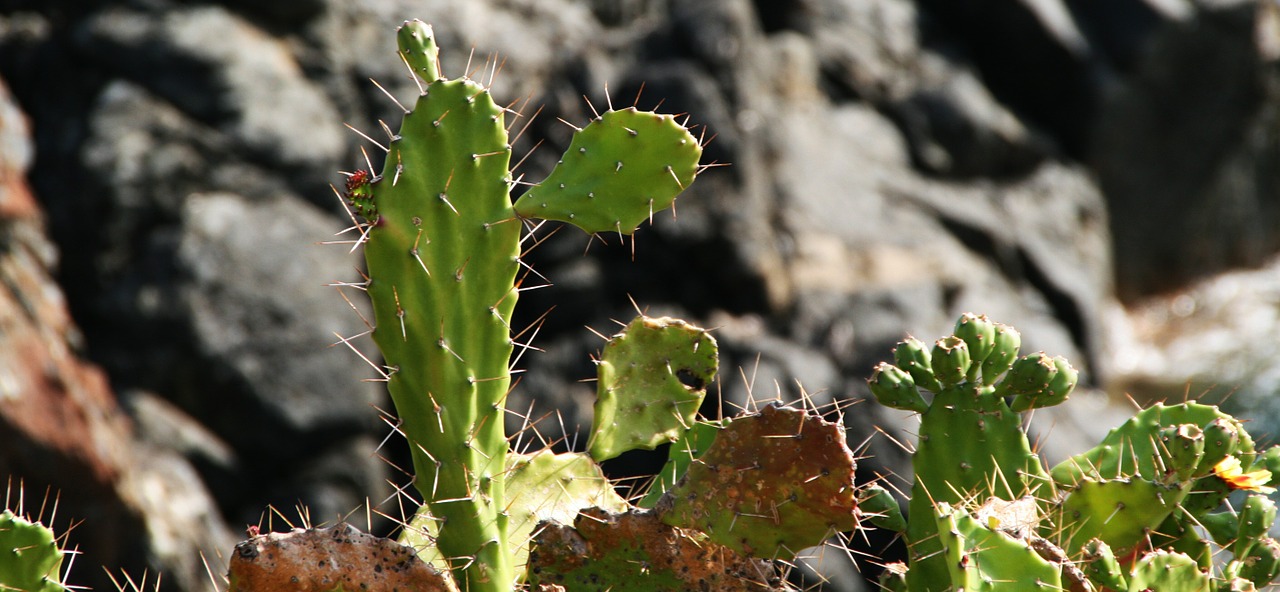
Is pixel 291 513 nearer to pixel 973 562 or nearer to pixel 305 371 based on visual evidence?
pixel 305 371

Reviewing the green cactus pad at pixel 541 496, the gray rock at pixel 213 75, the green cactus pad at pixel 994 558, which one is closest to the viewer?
the green cactus pad at pixel 994 558

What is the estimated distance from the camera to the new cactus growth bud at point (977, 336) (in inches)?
56.5

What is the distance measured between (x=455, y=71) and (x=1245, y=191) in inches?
289

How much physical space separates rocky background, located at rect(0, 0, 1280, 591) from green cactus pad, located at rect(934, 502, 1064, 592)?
15.4ft

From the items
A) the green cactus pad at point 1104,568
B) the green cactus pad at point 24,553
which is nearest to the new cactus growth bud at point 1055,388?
the green cactus pad at point 1104,568

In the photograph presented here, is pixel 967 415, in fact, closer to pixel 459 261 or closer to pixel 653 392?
pixel 653 392

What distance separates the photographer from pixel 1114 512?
1354mm

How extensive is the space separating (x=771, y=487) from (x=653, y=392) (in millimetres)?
376

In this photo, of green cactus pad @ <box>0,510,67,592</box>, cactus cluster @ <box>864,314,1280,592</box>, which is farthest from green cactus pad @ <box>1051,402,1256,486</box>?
green cactus pad @ <box>0,510,67,592</box>

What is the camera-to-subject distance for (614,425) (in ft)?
5.38

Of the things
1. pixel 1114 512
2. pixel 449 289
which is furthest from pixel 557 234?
pixel 1114 512

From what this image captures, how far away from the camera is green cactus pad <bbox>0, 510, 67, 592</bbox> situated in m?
1.29

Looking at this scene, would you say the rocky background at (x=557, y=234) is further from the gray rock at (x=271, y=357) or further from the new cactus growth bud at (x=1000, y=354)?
the new cactus growth bud at (x=1000, y=354)

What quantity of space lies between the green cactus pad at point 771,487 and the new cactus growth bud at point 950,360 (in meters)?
0.21
